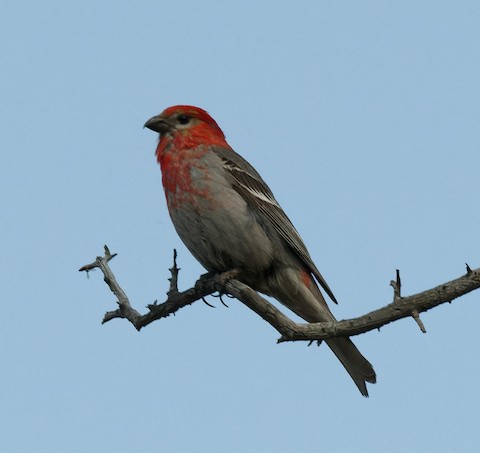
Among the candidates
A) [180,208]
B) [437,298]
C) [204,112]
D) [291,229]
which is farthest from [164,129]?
[437,298]

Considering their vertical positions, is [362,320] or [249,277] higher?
[249,277]

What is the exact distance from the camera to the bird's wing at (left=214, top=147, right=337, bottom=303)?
8523 mm

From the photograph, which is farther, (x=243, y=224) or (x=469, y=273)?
(x=243, y=224)

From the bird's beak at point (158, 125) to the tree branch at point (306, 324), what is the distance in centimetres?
179

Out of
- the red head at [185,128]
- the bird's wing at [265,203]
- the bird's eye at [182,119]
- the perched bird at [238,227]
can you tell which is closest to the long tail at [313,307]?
the perched bird at [238,227]

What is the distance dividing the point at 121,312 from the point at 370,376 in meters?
2.56

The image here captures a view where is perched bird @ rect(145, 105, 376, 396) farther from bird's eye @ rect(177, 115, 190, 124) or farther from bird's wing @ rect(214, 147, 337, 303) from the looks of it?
bird's eye @ rect(177, 115, 190, 124)

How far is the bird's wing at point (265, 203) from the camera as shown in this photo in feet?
28.0

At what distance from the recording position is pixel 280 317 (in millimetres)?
6414

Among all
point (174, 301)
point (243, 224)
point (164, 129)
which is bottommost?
point (174, 301)

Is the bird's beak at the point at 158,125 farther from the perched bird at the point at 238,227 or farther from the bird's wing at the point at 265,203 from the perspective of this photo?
the bird's wing at the point at 265,203

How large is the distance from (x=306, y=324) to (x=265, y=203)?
8.24 feet

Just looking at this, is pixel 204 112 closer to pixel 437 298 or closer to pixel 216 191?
pixel 216 191

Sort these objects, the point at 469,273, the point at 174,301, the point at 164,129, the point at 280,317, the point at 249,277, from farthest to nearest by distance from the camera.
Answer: the point at 164,129 → the point at 249,277 → the point at 174,301 → the point at 280,317 → the point at 469,273
